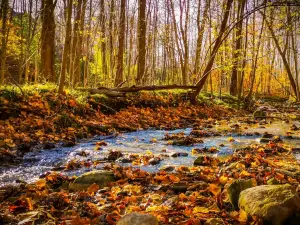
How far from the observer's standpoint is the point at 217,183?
149 inches

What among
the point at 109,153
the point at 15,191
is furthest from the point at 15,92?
the point at 15,191

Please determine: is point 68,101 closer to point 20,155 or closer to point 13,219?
point 20,155

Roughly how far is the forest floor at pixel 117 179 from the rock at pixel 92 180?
0.05 feet

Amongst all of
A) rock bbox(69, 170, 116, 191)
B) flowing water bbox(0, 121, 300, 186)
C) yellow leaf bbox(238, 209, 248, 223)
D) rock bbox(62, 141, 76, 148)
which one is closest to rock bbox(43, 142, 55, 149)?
flowing water bbox(0, 121, 300, 186)

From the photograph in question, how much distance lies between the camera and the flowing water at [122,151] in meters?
4.92

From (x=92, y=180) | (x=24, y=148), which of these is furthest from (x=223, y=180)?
(x=24, y=148)

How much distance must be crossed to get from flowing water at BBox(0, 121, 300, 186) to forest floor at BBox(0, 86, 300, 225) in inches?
7.3

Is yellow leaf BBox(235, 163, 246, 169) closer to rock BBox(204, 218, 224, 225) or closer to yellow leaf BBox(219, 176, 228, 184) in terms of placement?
yellow leaf BBox(219, 176, 228, 184)

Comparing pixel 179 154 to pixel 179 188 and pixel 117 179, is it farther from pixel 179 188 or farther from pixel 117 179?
pixel 179 188

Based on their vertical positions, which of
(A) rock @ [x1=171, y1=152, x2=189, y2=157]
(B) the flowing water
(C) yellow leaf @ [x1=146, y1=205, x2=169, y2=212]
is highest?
(C) yellow leaf @ [x1=146, y1=205, x2=169, y2=212]

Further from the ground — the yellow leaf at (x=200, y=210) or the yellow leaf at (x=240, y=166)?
the yellow leaf at (x=240, y=166)

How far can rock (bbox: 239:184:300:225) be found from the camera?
2.49 metres

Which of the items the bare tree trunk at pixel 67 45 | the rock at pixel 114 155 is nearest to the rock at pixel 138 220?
the rock at pixel 114 155

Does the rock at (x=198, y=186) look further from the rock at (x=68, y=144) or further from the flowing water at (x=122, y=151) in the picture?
the rock at (x=68, y=144)
